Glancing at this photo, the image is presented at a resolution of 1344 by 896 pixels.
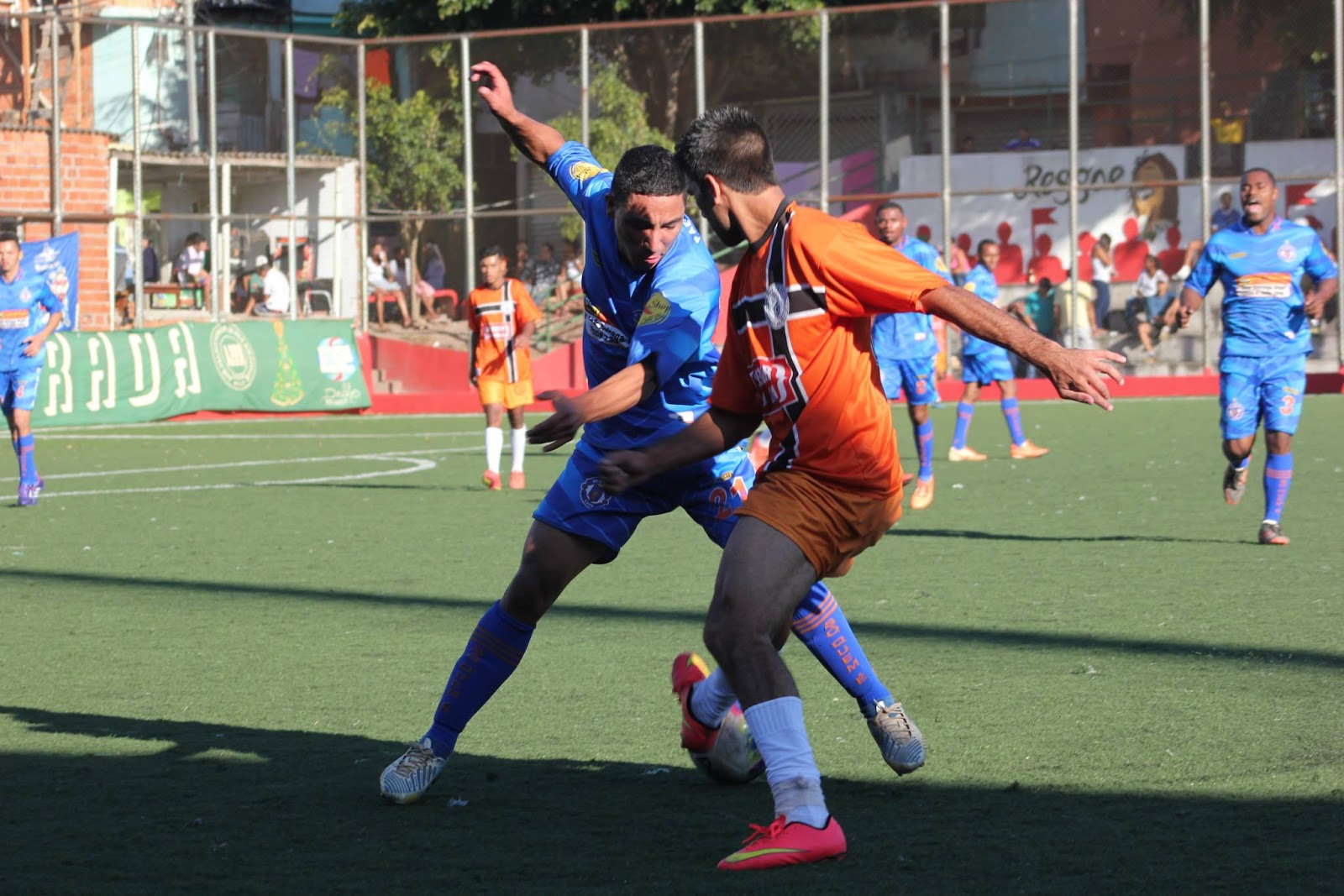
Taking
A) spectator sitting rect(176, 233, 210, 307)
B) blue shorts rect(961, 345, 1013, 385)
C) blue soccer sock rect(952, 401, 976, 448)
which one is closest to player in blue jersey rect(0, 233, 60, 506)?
blue soccer sock rect(952, 401, 976, 448)

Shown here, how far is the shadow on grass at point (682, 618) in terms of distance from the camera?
276 inches

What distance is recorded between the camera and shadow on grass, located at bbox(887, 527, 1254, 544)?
10656mm

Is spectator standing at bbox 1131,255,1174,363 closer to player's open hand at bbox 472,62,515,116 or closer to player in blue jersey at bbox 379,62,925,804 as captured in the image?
player's open hand at bbox 472,62,515,116

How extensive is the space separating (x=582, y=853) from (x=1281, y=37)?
27321mm

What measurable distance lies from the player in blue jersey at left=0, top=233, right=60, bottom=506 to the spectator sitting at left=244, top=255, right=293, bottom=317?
15522mm

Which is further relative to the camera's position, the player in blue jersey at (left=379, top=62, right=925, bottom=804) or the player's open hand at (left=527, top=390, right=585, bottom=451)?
the player in blue jersey at (left=379, top=62, right=925, bottom=804)

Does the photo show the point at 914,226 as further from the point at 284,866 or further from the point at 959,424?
the point at 284,866

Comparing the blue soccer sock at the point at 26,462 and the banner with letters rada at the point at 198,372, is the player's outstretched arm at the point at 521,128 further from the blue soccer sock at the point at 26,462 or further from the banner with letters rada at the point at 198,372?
the banner with letters rada at the point at 198,372

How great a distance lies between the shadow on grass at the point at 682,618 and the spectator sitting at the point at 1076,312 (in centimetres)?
2133

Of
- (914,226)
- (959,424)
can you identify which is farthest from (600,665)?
(914,226)

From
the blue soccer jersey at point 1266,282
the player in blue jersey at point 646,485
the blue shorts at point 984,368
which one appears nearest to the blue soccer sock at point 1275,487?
the blue soccer jersey at point 1266,282

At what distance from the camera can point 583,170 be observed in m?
5.93

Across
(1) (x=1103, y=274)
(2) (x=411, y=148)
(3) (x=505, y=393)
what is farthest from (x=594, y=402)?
(2) (x=411, y=148)

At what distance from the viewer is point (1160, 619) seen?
7.93 meters
